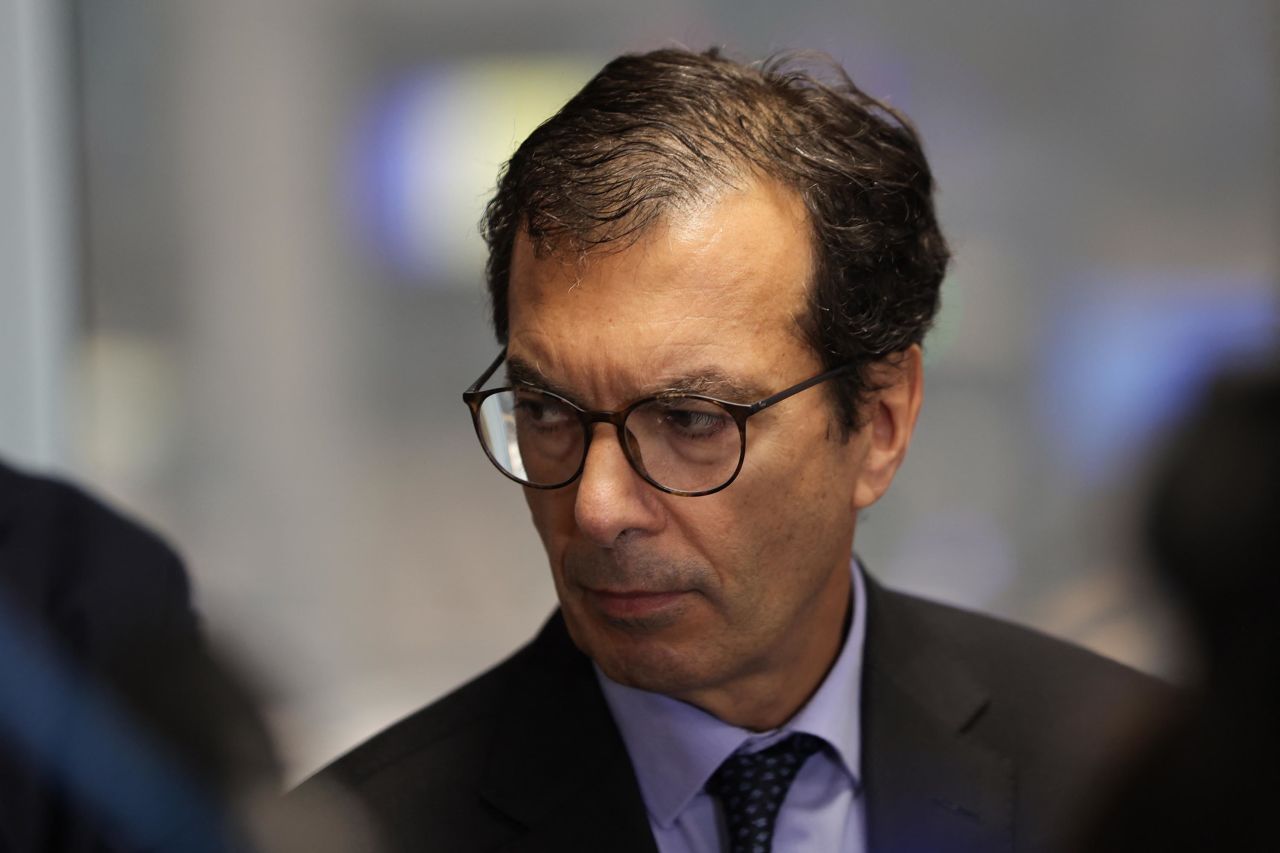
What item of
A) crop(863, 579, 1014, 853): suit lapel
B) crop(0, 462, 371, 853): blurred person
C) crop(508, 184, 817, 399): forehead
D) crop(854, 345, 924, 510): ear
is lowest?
crop(0, 462, 371, 853): blurred person

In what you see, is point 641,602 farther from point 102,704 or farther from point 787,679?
point 102,704

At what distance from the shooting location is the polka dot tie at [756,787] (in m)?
1.67

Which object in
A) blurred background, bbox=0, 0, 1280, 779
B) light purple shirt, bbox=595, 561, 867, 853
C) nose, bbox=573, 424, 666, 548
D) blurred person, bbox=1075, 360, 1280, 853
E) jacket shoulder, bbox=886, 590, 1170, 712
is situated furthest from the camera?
blurred background, bbox=0, 0, 1280, 779

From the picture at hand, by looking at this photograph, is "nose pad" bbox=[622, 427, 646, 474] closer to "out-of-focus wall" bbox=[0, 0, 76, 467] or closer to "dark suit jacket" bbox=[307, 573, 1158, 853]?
"dark suit jacket" bbox=[307, 573, 1158, 853]

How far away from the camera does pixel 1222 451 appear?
104 cm

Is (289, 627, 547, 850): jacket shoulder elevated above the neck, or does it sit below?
below

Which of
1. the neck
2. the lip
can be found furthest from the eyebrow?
the neck

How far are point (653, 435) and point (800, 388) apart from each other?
0.64ft

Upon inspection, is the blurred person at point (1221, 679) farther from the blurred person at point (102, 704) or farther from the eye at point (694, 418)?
the blurred person at point (102, 704)

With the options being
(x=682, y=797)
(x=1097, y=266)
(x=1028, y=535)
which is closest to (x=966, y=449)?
(x=1028, y=535)

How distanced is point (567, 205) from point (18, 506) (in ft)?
3.33

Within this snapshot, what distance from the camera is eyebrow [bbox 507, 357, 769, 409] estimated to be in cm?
151

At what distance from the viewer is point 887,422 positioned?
1824mm

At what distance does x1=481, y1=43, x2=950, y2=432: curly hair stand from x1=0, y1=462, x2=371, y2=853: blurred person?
0.72 metres
